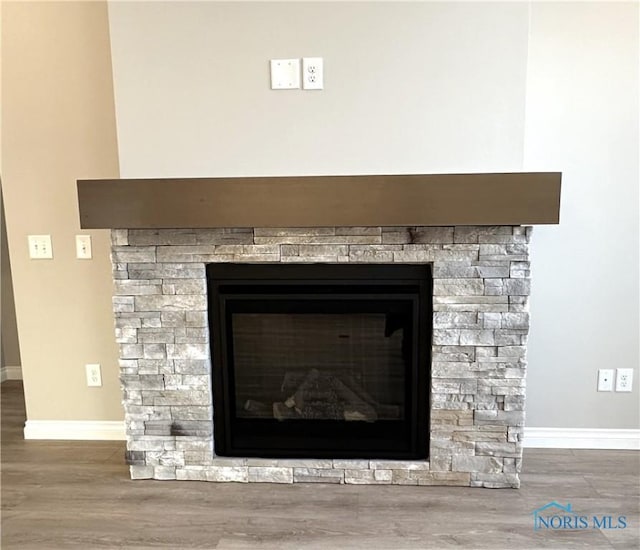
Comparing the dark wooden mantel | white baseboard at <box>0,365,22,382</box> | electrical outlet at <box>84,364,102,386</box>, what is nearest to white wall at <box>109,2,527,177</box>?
the dark wooden mantel

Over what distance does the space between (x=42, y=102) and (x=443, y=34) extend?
6.04 ft

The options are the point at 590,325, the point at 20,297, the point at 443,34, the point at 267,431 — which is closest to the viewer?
the point at 443,34

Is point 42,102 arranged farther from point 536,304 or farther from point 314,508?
point 536,304

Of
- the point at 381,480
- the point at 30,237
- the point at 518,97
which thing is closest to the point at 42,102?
the point at 30,237

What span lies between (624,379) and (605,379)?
8cm

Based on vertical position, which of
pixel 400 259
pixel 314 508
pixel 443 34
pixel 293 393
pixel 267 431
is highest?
pixel 443 34

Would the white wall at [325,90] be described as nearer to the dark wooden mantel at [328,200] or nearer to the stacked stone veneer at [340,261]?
the dark wooden mantel at [328,200]

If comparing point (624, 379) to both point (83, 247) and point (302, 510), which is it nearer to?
point (302, 510)

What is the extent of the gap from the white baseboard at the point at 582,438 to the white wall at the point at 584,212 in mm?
36

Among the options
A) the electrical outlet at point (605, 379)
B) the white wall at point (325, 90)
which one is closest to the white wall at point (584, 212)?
the electrical outlet at point (605, 379)

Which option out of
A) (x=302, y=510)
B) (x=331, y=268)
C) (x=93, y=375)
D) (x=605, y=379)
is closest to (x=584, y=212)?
(x=605, y=379)

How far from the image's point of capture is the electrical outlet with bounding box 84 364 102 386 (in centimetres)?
251

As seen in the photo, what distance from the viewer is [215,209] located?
186cm

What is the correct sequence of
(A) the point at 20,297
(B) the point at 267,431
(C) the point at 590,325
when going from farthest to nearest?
1. (A) the point at 20,297
2. (C) the point at 590,325
3. (B) the point at 267,431
